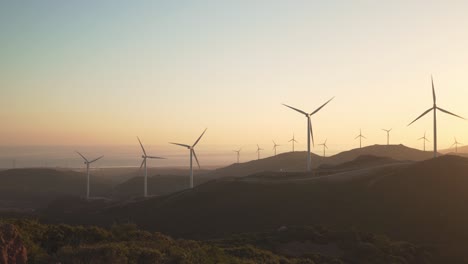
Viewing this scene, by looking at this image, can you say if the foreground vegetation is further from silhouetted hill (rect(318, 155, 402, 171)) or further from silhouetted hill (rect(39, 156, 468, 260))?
silhouetted hill (rect(318, 155, 402, 171))

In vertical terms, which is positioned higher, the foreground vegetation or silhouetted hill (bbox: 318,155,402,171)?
silhouetted hill (bbox: 318,155,402,171)

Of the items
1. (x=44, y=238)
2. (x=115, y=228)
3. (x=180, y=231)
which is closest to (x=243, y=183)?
(x=180, y=231)

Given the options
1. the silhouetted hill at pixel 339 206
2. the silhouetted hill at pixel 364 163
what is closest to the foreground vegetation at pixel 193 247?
the silhouetted hill at pixel 339 206

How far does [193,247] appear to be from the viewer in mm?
32219

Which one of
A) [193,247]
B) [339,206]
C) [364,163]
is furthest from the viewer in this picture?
[364,163]

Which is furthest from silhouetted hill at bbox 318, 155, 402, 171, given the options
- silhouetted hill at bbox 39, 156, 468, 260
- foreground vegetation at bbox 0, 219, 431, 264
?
foreground vegetation at bbox 0, 219, 431, 264

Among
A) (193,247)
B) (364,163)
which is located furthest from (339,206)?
A: (364,163)

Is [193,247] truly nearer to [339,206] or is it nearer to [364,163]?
[339,206]

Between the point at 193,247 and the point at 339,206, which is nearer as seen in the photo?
the point at 193,247

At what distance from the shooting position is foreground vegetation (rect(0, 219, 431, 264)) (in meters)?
24.4

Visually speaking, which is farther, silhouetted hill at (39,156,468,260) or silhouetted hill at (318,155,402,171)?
silhouetted hill at (318,155,402,171)

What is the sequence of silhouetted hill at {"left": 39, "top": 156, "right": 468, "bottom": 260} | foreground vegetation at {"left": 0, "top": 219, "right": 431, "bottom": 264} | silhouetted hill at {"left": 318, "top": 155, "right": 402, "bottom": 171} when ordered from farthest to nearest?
silhouetted hill at {"left": 318, "top": 155, "right": 402, "bottom": 171} → silhouetted hill at {"left": 39, "top": 156, "right": 468, "bottom": 260} → foreground vegetation at {"left": 0, "top": 219, "right": 431, "bottom": 264}

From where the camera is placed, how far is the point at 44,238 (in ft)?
97.1

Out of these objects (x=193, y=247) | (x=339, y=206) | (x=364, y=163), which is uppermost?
(x=364, y=163)
